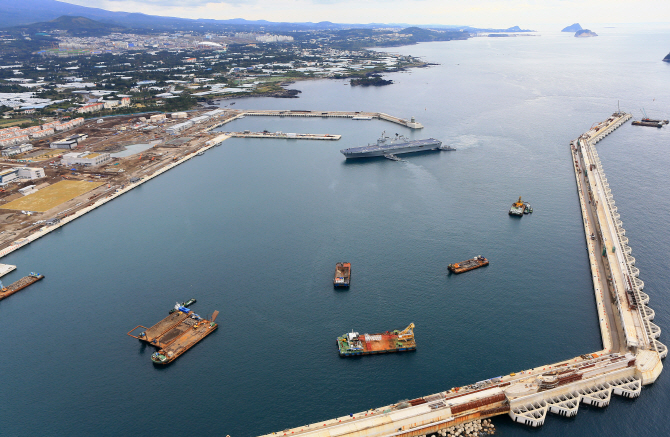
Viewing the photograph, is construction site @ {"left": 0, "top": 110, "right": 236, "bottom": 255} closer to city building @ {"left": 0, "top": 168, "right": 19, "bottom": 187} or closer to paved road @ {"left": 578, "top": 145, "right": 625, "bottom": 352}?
city building @ {"left": 0, "top": 168, "right": 19, "bottom": 187}

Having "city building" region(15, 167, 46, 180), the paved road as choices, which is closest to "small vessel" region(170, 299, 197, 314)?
the paved road

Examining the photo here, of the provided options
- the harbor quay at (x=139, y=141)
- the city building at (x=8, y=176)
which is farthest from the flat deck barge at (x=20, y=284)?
the city building at (x=8, y=176)

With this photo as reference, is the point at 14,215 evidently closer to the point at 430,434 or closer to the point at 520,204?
the point at 430,434

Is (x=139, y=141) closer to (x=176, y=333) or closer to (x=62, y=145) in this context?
(x=62, y=145)

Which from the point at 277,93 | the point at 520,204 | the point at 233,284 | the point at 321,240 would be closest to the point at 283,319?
the point at 233,284

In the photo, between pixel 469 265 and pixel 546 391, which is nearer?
pixel 546 391

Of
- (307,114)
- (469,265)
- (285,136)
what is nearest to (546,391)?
(469,265)
